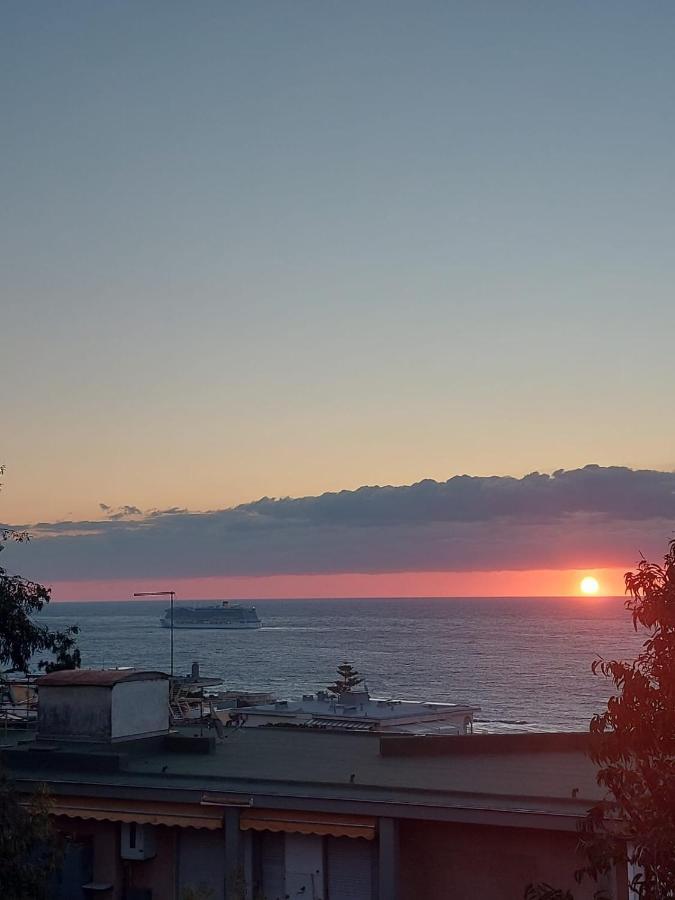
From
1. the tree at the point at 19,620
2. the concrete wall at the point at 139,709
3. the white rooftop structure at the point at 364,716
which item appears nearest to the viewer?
the tree at the point at 19,620

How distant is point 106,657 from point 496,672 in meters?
71.2

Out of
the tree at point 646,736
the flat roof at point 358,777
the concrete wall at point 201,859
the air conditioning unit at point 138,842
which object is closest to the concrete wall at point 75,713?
the flat roof at point 358,777

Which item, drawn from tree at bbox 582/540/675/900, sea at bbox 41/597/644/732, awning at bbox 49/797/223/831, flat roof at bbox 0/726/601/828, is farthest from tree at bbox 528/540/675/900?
sea at bbox 41/597/644/732

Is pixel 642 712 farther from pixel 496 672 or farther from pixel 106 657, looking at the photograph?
pixel 106 657

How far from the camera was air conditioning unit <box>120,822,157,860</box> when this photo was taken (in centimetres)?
1634

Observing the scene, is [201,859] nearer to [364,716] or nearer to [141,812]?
[141,812]

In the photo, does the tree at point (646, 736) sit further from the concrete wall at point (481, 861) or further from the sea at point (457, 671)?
the sea at point (457, 671)

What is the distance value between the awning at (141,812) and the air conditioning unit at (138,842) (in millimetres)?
279

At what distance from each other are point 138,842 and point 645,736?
10.5 m

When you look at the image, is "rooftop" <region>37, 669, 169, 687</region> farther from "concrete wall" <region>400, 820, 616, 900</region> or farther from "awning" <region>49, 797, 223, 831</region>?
"concrete wall" <region>400, 820, 616, 900</region>

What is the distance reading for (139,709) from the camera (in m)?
20.2

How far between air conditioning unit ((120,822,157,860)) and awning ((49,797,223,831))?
28 cm

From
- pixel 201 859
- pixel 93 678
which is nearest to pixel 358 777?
pixel 201 859

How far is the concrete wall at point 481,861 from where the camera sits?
1420 centimetres
